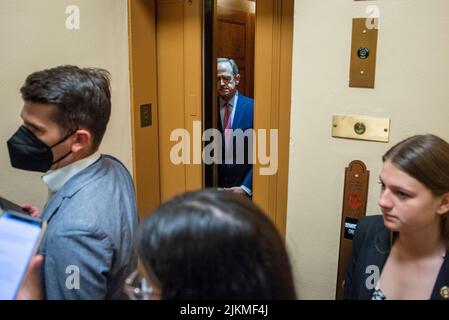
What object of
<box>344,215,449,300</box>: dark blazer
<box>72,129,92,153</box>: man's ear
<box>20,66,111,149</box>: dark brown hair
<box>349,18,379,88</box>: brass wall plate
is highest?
<box>349,18,379,88</box>: brass wall plate

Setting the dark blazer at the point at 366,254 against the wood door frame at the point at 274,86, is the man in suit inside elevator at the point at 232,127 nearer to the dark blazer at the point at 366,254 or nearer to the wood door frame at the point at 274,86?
the wood door frame at the point at 274,86

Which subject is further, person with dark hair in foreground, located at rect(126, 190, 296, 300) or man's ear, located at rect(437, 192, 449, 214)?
man's ear, located at rect(437, 192, 449, 214)

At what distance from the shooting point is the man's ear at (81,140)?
A: 1.22m

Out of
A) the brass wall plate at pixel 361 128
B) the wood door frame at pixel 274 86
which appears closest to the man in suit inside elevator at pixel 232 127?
the wood door frame at pixel 274 86

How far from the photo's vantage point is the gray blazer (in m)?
1.02

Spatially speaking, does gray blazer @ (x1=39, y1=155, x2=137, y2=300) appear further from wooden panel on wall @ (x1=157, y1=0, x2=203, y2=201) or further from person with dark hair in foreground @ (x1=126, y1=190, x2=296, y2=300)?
wooden panel on wall @ (x1=157, y1=0, x2=203, y2=201)

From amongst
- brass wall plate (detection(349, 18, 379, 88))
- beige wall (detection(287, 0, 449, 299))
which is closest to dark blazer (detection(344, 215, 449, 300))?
beige wall (detection(287, 0, 449, 299))

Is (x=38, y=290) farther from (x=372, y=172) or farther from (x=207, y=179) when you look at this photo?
(x=207, y=179)

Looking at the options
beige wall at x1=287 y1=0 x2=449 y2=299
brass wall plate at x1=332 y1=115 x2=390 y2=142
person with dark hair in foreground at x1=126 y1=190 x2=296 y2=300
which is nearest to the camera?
person with dark hair in foreground at x1=126 y1=190 x2=296 y2=300

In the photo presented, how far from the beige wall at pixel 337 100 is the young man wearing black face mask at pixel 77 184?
2.78 ft

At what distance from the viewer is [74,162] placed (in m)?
1.24

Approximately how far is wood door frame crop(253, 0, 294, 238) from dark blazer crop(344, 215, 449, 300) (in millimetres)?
625

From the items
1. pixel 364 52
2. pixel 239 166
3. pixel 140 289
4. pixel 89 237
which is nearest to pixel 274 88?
pixel 364 52
